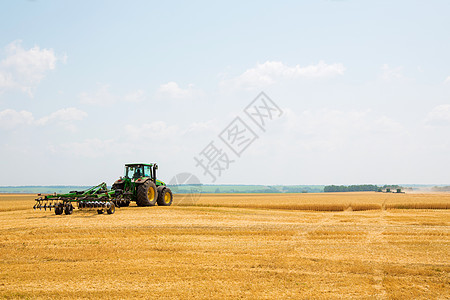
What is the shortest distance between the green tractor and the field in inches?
214

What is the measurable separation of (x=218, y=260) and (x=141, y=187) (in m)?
14.3

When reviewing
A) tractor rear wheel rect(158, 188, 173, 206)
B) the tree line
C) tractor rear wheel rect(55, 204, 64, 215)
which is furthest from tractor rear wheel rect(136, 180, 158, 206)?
the tree line

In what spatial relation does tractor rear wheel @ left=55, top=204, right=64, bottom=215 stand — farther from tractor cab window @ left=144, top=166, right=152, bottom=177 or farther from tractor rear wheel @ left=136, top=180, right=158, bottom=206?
tractor cab window @ left=144, top=166, right=152, bottom=177

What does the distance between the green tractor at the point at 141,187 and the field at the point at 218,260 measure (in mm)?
5442

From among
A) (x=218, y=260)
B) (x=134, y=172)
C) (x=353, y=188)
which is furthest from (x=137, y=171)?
(x=353, y=188)

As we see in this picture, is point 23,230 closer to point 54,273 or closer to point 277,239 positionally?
point 54,273

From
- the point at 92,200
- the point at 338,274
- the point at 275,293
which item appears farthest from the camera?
the point at 92,200

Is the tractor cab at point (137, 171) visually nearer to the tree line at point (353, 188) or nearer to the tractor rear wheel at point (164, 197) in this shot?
the tractor rear wheel at point (164, 197)

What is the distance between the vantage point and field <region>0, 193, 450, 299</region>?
8484mm

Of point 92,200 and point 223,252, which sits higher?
point 92,200

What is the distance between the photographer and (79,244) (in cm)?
1337

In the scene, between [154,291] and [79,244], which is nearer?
[154,291]

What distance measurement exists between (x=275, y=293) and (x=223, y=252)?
13.7ft

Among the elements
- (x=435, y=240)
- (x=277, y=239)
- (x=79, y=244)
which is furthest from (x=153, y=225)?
(x=435, y=240)
